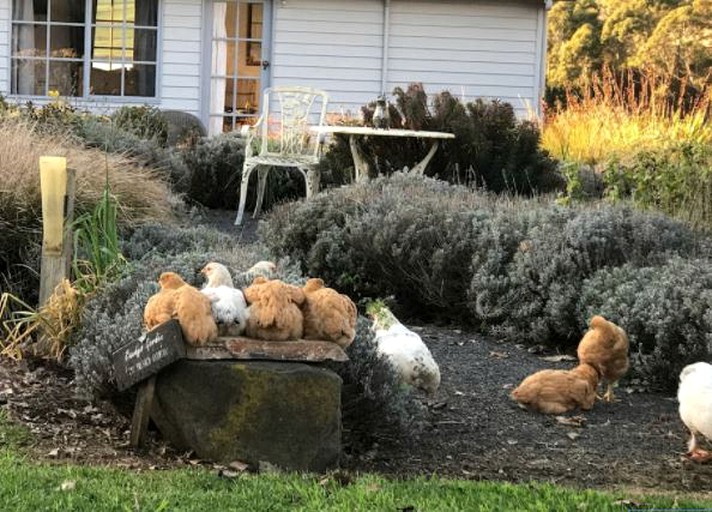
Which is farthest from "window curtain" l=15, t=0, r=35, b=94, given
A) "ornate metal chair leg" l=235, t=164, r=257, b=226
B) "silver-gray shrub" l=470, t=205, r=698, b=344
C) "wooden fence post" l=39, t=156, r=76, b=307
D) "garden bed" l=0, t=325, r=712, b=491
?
"garden bed" l=0, t=325, r=712, b=491

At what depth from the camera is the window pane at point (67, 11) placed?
1614cm

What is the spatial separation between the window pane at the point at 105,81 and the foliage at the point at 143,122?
2733mm

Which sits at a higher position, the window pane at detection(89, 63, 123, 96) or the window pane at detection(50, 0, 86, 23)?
the window pane at detection(50, 0, 86, 23)

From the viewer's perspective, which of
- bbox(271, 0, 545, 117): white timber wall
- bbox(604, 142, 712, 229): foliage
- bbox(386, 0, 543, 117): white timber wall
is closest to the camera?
bbox(604, 142, 712, 229): foliage

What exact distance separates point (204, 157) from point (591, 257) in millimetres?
6233

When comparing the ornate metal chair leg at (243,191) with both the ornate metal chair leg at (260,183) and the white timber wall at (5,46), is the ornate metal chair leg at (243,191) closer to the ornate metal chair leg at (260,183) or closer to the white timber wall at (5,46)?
the ornate metal chair leg at (260,183)

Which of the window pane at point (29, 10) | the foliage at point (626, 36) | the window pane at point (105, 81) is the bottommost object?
the window pane at point (105, 81)

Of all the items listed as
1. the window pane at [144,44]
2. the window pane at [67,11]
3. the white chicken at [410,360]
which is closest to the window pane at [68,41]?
the window pane at [67,11]

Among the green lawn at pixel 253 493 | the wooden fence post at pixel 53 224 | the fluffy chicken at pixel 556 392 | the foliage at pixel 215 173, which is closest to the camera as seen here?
the green lawn at pixel 253 493

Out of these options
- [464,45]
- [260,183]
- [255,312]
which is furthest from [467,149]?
[255,312]

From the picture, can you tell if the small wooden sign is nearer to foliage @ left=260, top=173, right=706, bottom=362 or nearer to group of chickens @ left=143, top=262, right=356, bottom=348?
group of chickens @ left=143, top=262, right=356, bottom=348

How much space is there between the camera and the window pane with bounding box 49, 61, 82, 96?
16094 millimetres

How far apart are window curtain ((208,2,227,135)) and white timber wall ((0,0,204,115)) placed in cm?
22

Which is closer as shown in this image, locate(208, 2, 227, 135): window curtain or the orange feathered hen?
the orange feathered hen
